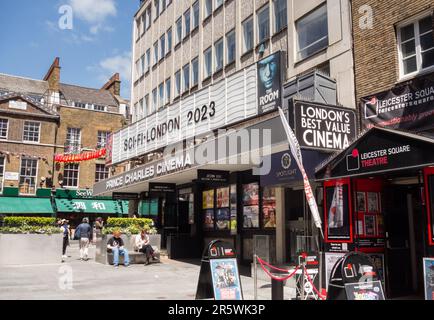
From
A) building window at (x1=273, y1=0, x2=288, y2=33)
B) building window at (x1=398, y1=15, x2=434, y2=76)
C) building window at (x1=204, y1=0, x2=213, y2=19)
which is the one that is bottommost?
building window at (x1=398, y1=15, x2=434, y2=76)

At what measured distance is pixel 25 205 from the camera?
3616 cm

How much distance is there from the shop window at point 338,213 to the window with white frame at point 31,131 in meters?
34.0


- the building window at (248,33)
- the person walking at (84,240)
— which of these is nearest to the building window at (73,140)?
the person walking at (84,240)

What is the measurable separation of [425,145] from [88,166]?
120ft

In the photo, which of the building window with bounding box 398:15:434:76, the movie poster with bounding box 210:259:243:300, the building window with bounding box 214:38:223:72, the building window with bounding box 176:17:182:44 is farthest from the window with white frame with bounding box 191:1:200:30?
the movie poster with bounding box 210:259:243:300

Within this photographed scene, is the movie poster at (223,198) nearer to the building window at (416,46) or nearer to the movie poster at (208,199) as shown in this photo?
the movie poster at (208,199)

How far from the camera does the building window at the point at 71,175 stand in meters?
39.7

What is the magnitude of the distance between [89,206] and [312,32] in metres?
30.6

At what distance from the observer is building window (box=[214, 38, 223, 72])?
19906 mm

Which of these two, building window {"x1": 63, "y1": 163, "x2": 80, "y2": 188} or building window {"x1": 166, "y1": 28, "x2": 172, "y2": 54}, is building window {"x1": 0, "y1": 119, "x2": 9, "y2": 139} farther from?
building window {"x1": 166, "y1": 28, "x2": 172, "y2": 54}

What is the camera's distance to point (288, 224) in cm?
1391

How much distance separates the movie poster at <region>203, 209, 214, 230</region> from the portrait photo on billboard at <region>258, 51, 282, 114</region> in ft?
20.0

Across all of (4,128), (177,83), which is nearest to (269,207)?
(177,83)
